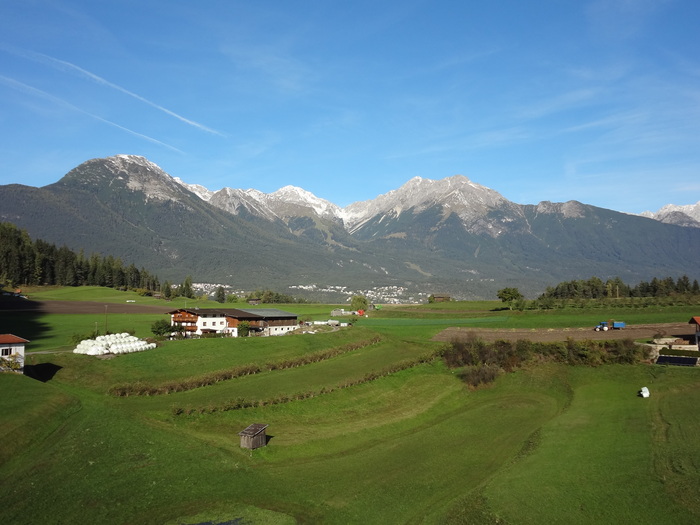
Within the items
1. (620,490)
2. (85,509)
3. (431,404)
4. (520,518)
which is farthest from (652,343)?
(85,509)

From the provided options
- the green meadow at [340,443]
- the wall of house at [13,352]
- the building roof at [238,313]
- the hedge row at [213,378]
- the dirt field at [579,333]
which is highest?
the building roof at [238,313]

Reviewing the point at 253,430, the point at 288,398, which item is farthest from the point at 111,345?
the point at 253,430

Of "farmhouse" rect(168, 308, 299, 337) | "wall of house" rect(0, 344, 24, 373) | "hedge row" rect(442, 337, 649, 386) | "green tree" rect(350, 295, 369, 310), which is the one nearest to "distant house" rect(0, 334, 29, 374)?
"wall of house" rect(0, 344, 24, 373)

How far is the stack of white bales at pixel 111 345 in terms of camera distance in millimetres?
62562

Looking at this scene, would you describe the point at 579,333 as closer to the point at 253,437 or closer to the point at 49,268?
the point at 253,437

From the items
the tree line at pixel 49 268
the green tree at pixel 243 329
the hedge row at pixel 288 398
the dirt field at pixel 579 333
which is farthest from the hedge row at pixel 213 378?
the tree line at pixel 49 268

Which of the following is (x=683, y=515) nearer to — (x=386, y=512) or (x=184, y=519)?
(x=386, y=512)

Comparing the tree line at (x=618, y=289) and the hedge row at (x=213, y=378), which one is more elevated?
the tree line at (x=618, y=289)

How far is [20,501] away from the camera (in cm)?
2831

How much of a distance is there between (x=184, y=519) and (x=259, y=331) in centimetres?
6735

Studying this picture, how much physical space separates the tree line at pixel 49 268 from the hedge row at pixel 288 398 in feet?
407

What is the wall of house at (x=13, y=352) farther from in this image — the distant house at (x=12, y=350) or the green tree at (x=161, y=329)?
the green tree at (x=161, y=329)

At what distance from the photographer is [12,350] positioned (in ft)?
164

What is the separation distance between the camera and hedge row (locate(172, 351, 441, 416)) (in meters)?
47.5
